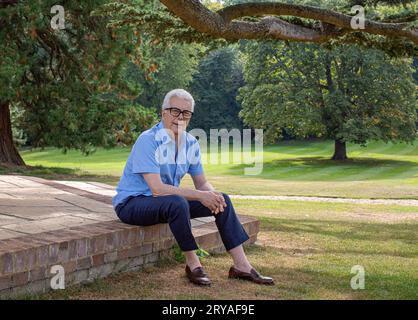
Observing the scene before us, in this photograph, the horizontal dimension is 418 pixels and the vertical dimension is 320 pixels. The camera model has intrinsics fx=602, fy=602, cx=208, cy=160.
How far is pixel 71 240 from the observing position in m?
4.21

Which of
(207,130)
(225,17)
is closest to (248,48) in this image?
(207,130)

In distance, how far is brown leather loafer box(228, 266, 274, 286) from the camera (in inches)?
178

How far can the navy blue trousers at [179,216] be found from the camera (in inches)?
173

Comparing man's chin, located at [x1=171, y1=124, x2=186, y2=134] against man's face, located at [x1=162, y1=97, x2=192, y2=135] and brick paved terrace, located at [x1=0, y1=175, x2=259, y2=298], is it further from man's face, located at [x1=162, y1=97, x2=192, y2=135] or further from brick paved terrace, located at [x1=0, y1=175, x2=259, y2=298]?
brick paved terrace, located at [x1=0, y1=175, x2=259, y2=298]

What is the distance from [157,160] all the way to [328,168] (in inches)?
932

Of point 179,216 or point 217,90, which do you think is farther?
point 217,90

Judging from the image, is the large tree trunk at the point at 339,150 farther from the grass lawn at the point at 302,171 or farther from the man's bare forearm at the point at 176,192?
the man's bare forearm at the point at 176,192

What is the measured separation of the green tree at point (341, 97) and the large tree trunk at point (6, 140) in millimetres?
15055

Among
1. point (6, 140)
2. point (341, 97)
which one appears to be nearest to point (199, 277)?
point (6, 140)

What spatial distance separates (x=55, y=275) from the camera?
4.11 meters

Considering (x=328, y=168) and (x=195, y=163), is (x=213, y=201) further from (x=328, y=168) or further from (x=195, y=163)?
(x=328, y=168)

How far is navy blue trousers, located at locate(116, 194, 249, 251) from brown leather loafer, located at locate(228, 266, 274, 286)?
0.63ft
